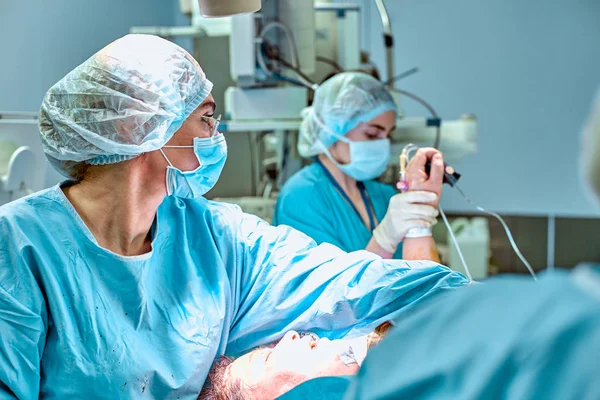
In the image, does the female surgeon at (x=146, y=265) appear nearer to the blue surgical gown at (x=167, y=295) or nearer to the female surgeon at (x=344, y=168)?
the blue surgical gown at (x=167, y=295)

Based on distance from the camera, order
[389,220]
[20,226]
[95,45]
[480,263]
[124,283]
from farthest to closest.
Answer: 1. [480,263]
2. [95,45]
3. [389,220]
4. [124,283]
5. [20,226]

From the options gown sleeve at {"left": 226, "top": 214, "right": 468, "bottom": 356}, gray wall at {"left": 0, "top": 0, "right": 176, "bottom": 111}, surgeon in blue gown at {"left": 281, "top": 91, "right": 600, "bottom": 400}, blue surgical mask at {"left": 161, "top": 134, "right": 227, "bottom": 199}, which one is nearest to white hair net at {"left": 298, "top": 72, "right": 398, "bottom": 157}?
gown sleeve at {"left": 226, "top": 214, "right": 468, "bottom": 356}

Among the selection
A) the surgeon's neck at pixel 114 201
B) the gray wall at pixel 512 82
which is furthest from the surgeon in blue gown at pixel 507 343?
the gray wall at pixel 512 82

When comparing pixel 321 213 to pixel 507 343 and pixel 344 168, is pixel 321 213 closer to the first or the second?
pixel 344 168

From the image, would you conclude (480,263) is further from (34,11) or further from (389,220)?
(34,11)

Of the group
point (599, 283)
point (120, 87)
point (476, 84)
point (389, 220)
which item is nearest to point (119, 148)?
point (120, 87)

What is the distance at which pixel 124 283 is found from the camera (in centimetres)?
137

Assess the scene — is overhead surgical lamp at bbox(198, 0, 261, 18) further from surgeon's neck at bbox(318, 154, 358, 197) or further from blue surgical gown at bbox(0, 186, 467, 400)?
surgeon's neck at bbox(318, 154, 358, 197)

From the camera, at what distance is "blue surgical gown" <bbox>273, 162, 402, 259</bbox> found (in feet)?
7.01

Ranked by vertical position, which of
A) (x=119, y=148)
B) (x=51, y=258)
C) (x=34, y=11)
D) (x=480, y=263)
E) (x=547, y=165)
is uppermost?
(x=34, y=11)

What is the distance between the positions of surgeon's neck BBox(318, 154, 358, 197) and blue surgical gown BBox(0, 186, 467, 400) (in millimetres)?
693

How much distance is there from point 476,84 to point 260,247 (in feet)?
9.26

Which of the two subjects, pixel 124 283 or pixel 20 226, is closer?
pixel 20 226

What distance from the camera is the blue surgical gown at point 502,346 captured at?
471mm
